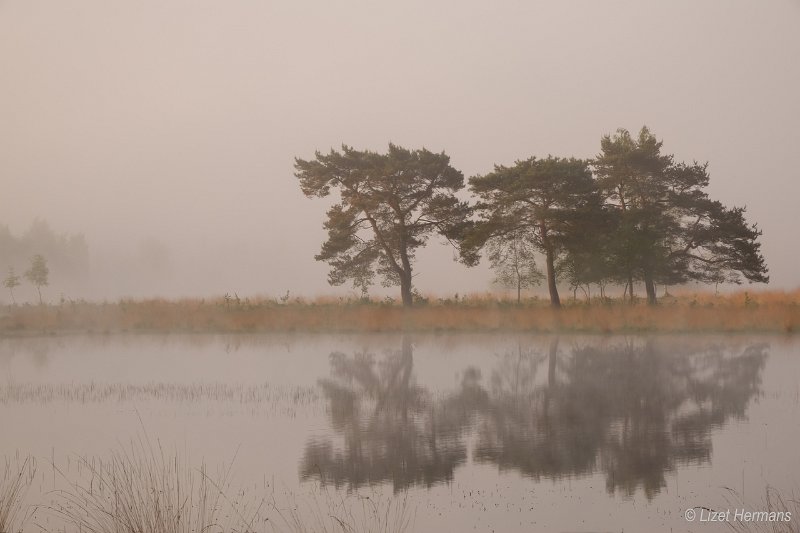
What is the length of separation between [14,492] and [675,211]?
33932mm

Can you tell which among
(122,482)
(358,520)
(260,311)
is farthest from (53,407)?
(260,311)

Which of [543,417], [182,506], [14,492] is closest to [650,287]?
[543,417]

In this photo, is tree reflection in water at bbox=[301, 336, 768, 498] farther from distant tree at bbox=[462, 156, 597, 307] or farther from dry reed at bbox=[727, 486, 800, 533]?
distant tree at bbox=[462, 156, 597, 307]

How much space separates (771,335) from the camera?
25.3 meters

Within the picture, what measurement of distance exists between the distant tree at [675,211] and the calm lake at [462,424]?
15216mm

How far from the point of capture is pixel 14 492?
830cm

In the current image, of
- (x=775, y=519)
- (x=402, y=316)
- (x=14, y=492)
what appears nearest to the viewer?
(x=775, y=519)

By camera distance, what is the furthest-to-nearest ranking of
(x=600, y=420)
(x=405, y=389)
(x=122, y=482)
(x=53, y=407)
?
(x=405, y=389) < (x=53, y=407) < (x=600, y=420) < (x=122, y=482)

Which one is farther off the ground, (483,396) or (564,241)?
(564,241)

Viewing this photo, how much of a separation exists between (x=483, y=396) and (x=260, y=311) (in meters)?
21.5

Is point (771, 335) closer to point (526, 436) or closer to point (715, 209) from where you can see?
point (715, 209)

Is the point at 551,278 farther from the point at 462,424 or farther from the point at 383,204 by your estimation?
the point at 462,424

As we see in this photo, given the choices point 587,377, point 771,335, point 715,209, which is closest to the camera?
point 587,377

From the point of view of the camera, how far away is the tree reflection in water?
371 inches
